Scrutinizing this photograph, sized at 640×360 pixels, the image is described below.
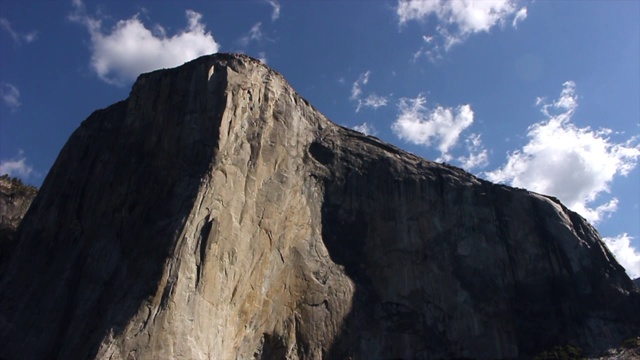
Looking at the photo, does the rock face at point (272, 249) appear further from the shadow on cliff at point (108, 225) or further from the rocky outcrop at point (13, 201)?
the rocky outcrop at point (13, 201)

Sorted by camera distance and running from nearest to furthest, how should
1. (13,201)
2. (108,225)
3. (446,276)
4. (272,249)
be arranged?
(108,225)
(272,249)
(446,276)
(13,201)

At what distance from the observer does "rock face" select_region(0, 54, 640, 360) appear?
3691cm

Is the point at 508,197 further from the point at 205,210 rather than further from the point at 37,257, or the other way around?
the point at 37,257

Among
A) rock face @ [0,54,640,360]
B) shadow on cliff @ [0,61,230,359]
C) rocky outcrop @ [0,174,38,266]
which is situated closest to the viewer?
shadow on cliff @ [0,61,230,359]

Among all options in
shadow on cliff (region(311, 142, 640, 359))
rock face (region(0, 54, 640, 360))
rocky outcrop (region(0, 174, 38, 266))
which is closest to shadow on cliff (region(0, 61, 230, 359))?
rock face (region(0, 54, 640, 360))

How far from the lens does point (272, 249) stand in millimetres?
42938

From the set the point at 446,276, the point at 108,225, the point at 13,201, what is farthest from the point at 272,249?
the point at 13,201

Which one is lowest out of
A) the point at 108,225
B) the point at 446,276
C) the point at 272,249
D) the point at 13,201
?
the point at 108,225

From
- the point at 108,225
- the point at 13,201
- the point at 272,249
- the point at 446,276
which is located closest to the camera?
the point at 108,225

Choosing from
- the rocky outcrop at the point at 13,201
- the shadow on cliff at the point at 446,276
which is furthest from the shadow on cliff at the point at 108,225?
the shadow on cliff at the point at 446,276

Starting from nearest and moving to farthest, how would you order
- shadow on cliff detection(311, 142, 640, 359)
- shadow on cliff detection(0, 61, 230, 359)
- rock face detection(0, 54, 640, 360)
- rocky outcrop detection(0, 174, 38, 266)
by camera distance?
shadow on cliff detection(0, 61, 230, 359) → rock face detection(0, 54, 640, 360) → shadow on cliff detection(311, 142, 640, 359) → rocky outcrop detection(0, 174, 38, 266)

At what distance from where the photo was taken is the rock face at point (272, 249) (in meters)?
36.9

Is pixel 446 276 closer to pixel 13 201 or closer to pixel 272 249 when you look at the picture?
pixel 272 249

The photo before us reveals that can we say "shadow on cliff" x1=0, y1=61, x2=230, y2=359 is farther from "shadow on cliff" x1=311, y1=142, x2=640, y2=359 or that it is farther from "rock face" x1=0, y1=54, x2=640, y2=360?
"shadow on cliff" x1=311, y1=142, x2=640, y2=359
